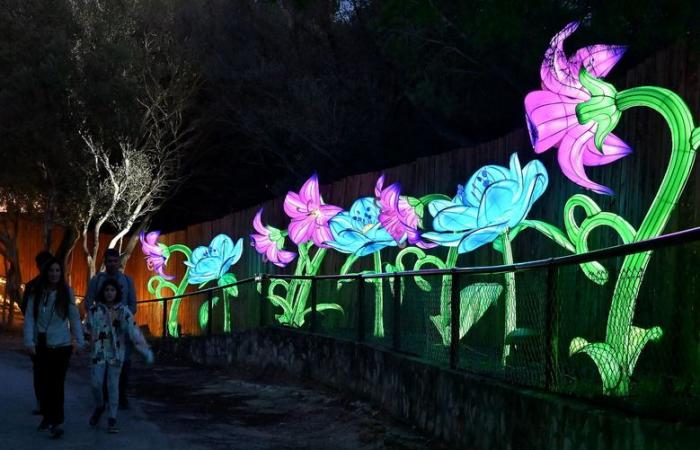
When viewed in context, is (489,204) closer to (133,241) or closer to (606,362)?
(606,362)

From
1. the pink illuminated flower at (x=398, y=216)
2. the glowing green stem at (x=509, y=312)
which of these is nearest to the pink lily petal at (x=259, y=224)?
the pink illuminated flower at (x=398, y=216)

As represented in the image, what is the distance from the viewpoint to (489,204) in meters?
12.0

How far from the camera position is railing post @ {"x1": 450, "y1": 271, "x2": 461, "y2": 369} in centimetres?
898

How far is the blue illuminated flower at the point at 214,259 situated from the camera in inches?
899

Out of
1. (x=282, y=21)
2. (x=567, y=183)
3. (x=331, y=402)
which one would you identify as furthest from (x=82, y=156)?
(x=567, y=183)

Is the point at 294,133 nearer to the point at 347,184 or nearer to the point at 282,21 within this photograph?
the point at 282,21

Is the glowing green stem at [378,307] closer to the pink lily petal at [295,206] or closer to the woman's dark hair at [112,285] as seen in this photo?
the woman's dark hair at [112,285]

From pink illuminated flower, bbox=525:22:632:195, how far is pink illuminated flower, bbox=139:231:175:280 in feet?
Answer: 56.0

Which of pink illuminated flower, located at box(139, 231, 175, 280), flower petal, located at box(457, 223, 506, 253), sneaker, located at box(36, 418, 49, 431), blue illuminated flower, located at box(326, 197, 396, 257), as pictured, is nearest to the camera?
sneaker, located at box(36, 418, 49, 431)

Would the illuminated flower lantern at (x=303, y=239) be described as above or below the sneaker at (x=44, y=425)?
above

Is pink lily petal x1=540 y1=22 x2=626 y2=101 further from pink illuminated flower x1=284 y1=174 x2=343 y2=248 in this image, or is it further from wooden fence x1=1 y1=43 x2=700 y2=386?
pink illuminated flower x1=284 y1=174 x2=343 y2=248

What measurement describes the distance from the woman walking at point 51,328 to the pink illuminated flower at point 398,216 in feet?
19.4

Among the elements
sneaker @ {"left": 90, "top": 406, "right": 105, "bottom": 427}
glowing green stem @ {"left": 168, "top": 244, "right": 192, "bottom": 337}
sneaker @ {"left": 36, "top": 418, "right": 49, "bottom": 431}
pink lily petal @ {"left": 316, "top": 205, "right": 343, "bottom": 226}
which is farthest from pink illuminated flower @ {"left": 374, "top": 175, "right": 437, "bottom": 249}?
glowing green stem @ {"left": 168, "top": 244, "right": 192, "bottom": 337}

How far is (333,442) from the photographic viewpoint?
9508 millimetres
